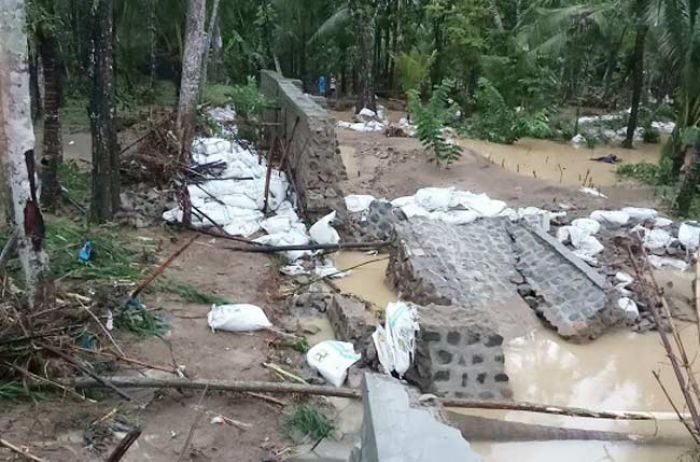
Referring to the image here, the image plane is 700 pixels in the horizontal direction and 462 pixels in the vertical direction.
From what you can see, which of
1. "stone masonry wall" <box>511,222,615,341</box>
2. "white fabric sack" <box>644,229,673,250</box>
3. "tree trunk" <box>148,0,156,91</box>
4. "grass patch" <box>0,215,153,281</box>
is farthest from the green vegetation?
"tree trunk" <box>148,0,156,91</box>

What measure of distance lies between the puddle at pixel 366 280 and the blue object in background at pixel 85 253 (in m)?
2.72

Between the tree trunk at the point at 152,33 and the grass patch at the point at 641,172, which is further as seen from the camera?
the tree trunk at the point at 152,33

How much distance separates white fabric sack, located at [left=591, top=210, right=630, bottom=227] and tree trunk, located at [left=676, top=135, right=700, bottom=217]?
107 cm

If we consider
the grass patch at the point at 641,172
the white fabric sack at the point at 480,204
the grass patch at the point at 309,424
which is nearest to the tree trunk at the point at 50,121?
the grass patch at the point at 309,424

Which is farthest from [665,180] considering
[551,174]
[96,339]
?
[96,339]

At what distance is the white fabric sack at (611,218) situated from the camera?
1091 cm

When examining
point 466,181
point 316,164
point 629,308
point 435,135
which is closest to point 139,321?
point 316,164

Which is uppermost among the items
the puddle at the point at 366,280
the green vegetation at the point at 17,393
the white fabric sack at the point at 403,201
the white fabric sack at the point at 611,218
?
the green vegetation at the point at 17,393

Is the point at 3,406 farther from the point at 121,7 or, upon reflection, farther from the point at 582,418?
the point at 121,7

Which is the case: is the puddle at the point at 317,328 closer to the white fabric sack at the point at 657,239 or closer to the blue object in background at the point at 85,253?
the blue object in background at the point at 85,253

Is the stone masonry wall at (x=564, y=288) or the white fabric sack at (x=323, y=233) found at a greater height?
the white fabric sack at (x=323, y=233)

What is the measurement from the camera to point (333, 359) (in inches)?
226

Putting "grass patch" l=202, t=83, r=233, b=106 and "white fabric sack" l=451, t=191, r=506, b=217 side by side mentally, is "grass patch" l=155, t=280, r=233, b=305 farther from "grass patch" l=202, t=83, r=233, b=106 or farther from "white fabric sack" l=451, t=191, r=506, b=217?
"grass patch" l=202, t=83, r=233, b=106

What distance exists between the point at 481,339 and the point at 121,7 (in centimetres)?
1362
